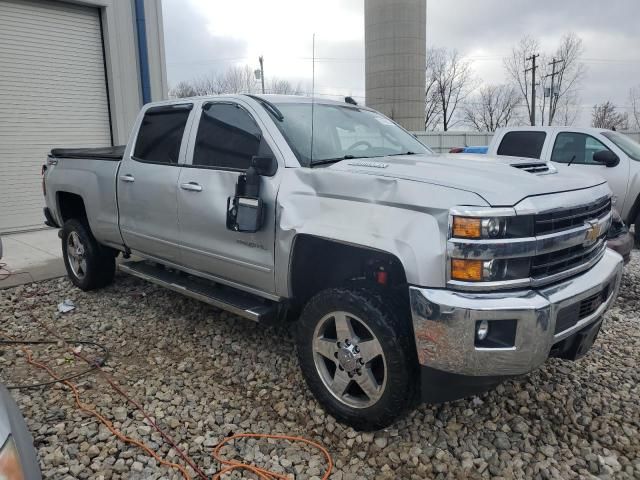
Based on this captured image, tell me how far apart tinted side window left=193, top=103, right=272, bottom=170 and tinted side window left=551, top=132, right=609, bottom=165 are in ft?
19.2

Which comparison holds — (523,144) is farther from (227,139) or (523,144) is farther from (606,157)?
(227,139)

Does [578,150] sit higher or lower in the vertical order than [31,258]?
higher

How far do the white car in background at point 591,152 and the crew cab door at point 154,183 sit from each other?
218 inches

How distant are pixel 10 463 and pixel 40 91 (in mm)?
9471

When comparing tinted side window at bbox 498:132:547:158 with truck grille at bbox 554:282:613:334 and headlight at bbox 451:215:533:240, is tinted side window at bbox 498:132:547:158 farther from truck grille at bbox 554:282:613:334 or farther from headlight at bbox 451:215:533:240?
headlight at bbox 451:215:533:240

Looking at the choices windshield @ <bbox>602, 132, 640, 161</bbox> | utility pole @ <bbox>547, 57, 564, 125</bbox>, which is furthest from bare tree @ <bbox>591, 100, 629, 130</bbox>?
windshield @ <bbox>602, 132, 640, 161</bbox>

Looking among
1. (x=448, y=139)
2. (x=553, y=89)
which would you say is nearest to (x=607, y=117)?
(x=553, y=89)

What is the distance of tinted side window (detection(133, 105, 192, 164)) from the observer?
427 cm

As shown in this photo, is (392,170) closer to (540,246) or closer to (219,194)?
(540,246)

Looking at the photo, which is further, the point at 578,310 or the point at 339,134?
the point at 339,134

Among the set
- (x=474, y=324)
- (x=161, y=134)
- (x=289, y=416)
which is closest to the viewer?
(x=474, y=324)

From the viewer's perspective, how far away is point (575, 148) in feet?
25.8

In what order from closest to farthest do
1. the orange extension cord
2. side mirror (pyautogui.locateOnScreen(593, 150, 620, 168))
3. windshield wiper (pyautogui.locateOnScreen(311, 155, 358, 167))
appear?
the orange extension cord < windshield wiper (pyautogui.locateOnScreen(311, 155, 358, 167)) < side mirror (pyautogui.locateOnScreen(593, 150, 620, 168))

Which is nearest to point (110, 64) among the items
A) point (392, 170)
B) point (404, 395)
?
point (392, 170)
